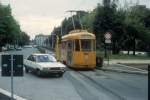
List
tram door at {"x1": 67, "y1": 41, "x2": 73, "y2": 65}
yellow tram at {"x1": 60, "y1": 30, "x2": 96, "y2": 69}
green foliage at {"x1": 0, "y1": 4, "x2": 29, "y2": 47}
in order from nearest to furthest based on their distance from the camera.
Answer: yellow tram at {"x1": 60, "y1": 30, "x2": 96, "y2": 69} → tram door at {"x1": 67, "y1": 41, "x2": 73, "y2": 65} → green foliage at {"x1": 0, "y1": 4, "x2": 29, "y2": 47}

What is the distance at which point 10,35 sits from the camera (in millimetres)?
127250

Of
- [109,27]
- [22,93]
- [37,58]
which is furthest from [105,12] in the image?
[22,93]

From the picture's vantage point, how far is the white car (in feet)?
86.6

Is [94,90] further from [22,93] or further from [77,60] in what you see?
[77,60]

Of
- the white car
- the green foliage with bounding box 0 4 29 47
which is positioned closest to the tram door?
the white car

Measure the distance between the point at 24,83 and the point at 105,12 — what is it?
39.7 metres

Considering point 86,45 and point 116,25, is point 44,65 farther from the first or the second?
point 116,25

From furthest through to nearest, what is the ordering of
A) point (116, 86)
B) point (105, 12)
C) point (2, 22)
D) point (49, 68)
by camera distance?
point (2, 22) → point (105, 12) → point (49, 68) → point (116, 86)

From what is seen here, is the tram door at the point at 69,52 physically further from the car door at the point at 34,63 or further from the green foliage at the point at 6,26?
the green foliage at the point at 6,26

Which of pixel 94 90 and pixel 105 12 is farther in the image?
pixel 105 12

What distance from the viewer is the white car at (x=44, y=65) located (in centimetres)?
2639

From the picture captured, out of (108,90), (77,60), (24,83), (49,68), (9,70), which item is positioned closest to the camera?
(9,70)

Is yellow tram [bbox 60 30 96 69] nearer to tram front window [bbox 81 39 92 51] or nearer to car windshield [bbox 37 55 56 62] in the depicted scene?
tram front window [bbox 81 39 92 51]

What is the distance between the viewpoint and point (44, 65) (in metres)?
26.8
